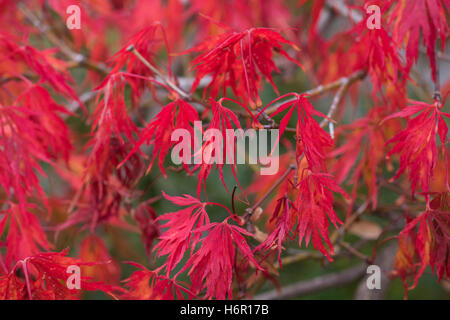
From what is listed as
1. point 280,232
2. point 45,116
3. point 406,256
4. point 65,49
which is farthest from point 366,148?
point 65,49

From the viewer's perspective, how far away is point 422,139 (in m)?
0.60

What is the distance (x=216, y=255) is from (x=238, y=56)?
0.96ft

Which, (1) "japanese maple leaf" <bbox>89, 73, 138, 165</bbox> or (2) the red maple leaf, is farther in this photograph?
(1) "japanese maple leaf" <bbox>89, 73, 138, 165</bbox>

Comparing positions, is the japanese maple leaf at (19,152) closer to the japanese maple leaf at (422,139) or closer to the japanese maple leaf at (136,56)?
the japanese maple leaf at (136,56)

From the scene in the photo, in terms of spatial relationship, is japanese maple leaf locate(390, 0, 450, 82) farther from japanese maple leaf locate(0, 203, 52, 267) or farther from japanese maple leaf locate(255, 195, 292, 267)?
japanese maple leaf locate(0, 203, 52, 267)

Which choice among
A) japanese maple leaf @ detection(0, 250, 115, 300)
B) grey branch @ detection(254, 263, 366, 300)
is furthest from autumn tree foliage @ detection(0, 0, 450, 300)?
grey branch @ detection(254, 263, 366, 300)

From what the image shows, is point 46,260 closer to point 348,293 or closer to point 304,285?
point 304,285

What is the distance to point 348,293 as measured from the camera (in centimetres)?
140

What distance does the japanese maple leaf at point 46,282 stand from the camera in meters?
0.59

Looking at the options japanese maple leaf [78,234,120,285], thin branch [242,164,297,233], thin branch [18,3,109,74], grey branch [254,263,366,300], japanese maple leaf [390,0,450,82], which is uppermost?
thin branch [18,3,109,74]

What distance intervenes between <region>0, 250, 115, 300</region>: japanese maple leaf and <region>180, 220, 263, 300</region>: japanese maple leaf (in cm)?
12

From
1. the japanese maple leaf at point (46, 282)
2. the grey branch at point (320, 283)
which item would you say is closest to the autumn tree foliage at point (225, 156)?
the japanese maple leaf at point (46, 282)

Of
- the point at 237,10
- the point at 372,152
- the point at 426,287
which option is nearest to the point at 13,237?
the point at 372,152

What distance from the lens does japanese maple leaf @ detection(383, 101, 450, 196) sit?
0.59m
